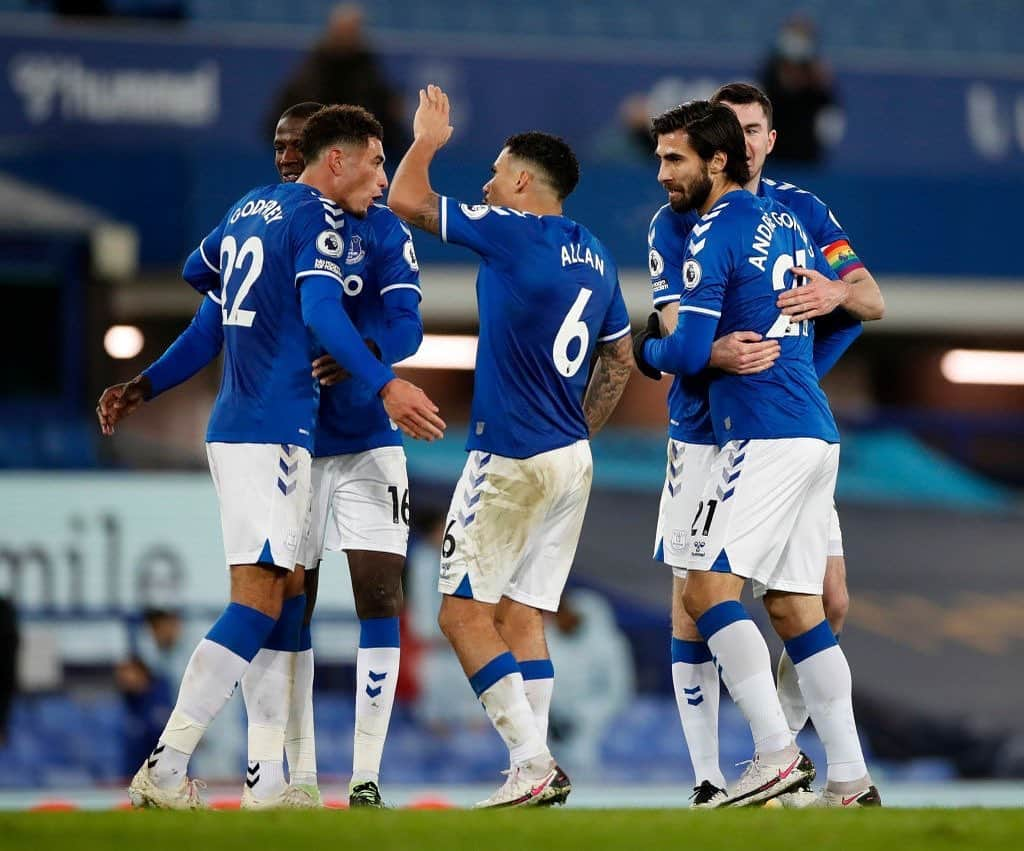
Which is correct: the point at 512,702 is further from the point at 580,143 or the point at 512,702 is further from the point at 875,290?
the point at 580,143

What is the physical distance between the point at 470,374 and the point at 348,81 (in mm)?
3963

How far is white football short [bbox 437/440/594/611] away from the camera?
6070mm

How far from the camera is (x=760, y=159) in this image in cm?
651

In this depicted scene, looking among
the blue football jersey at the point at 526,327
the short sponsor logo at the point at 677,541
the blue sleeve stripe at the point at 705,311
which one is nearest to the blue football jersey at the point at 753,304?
the blue sleeve stripe at the point at 705,311

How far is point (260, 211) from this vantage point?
19.7 ft

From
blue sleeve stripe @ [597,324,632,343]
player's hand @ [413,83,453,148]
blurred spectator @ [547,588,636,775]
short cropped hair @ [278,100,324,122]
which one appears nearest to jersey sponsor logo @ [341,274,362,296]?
player's hand @ [413,83,453,148]

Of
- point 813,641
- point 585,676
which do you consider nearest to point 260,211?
point 813,641

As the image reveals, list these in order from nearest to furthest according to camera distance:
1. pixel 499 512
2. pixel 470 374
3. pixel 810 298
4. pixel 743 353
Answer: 1. pixel 743 353
2. pixel 810 298
3. pixel 499 512
4. pixel 470 374

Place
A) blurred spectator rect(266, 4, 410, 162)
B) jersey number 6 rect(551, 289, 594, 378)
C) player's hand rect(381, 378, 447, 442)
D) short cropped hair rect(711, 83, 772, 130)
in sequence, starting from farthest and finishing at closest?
blurred spectator rect(266, 4, 410, 162), short cropped hair rect(711, 83, 772, 130), jersey number 6 rect(551, 289, 594, 378), player's hand rect(381, 378, 447, 442)

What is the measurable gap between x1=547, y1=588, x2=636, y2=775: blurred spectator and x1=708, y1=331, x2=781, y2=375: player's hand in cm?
693

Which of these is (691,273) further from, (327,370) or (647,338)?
(327,370)

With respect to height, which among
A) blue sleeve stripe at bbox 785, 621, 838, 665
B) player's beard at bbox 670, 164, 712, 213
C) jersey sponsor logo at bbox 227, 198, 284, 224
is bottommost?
blue sleeve stripe at bbox 785, 621, 838, 665

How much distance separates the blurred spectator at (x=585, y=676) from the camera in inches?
497

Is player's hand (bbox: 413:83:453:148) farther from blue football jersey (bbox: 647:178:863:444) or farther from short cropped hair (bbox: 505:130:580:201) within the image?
blue football jersey (bbox: 647:178:863:444)
